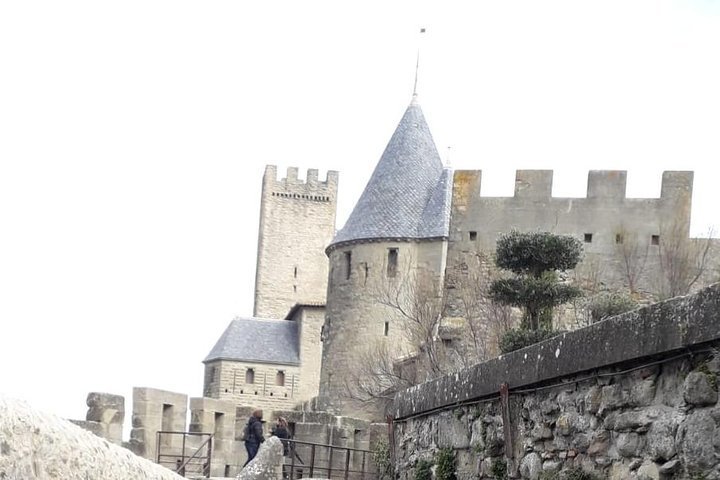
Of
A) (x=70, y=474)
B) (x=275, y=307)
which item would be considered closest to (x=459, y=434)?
(x=70, y=474)

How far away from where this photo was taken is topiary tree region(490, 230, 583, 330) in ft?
67.2

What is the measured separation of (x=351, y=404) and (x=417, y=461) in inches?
1421

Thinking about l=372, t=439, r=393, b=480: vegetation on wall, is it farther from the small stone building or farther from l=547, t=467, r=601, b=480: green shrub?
the small stone building

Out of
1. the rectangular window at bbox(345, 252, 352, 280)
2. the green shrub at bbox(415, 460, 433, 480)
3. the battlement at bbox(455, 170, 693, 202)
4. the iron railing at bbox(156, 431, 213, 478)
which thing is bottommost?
the iron railing at bbox(156, 431, 213, 478)

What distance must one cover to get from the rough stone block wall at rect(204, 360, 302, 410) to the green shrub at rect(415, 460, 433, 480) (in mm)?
63521

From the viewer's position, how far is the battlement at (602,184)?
39.2 metres

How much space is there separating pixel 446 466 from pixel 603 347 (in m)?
2.65

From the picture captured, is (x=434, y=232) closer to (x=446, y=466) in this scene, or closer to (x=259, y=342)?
(x=259, y=342)

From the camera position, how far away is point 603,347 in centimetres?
646

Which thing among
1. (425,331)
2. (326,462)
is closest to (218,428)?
(326,462)

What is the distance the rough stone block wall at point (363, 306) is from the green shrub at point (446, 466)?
3668 centimetres

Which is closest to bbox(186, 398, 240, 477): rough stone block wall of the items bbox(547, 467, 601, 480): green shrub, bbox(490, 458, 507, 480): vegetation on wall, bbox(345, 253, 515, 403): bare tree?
bbox(345, 253, 515, 403): bare tree

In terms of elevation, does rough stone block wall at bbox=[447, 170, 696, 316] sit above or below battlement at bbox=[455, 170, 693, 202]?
below

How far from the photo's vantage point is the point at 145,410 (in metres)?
22.1
